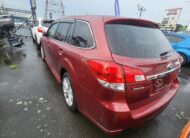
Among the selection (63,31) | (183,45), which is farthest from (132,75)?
(183,45)

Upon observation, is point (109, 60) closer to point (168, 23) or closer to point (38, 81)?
point (38, 81)

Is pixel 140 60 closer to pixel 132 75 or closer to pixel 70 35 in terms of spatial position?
pixel 132 75

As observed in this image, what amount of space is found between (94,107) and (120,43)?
35.5 inches

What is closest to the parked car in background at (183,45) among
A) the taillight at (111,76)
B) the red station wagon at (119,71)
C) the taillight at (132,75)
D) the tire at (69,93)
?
the red station wagon at (119,71)

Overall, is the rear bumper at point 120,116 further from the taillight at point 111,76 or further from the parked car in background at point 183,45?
the parked car in background at point 183,45

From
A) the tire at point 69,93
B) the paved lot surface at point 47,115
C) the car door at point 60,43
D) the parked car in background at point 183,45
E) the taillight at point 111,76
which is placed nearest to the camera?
the taillight at point 111,76

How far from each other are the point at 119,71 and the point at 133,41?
1.99 ft

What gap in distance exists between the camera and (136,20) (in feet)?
7.87

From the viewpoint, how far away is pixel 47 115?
9.60 ft

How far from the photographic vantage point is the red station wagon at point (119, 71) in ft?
5.97

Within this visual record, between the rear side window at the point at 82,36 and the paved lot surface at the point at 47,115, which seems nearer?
the rear side window at the point at 82,36

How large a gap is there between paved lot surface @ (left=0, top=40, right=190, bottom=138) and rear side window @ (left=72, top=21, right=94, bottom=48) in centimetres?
135

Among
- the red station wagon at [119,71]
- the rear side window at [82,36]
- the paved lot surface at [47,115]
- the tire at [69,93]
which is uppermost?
the rear side window at [82,36]

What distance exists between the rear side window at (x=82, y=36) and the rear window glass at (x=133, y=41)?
31cm
